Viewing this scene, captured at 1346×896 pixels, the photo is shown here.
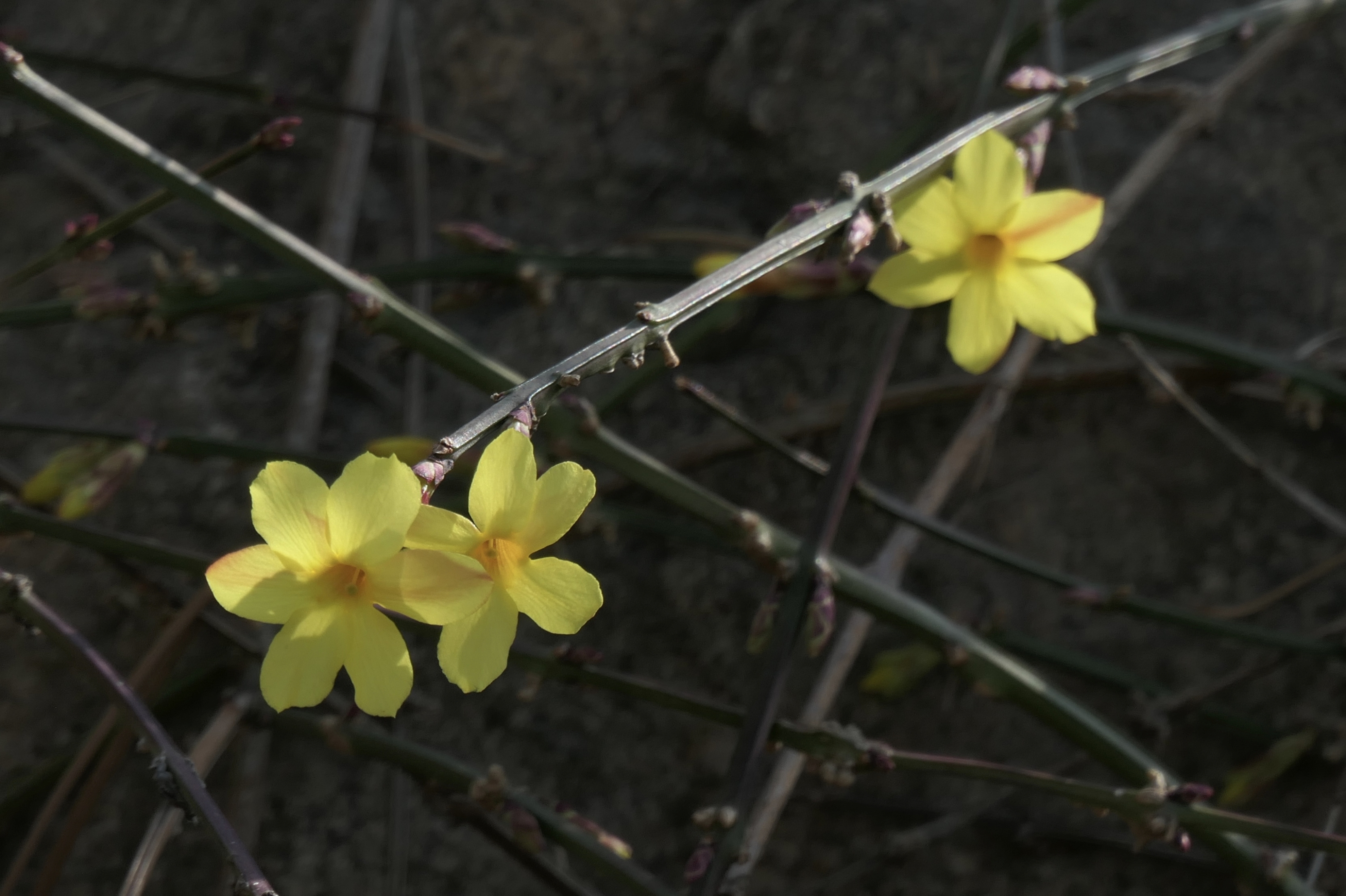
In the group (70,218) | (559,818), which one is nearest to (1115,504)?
(559,818)

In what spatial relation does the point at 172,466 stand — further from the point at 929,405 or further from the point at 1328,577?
the point at 1328,577

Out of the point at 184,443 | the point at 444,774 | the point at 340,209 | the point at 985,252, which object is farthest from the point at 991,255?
the point at 340,209

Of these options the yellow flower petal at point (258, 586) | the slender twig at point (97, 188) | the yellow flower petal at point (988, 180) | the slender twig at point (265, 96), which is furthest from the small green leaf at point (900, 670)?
the slender twig at point (97, 188)

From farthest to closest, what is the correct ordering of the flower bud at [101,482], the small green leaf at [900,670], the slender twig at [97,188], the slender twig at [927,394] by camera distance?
the slender twig at [97,188] → the slender twig at [927,394] → the small green leaf at [900,670] → the flower bud at [101,482]

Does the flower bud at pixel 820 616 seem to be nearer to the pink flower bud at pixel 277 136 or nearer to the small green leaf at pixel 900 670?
the small green leaf at pixel 900 670

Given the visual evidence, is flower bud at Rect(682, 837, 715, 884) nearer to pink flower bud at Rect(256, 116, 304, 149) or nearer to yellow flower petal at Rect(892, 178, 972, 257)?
yellow flower petal at Rect(892, 178, 972, 257)

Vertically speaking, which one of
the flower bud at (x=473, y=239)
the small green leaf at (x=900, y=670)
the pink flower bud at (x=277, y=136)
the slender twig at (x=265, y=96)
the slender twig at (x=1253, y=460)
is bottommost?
the small green leaf at (x=900, y=670)

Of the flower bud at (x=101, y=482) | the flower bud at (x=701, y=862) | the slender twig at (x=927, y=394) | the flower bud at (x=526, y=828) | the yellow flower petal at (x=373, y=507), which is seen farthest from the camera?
the slender twig at (x=927, y=394)
